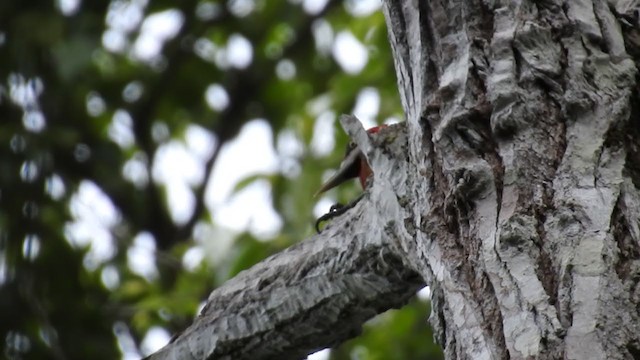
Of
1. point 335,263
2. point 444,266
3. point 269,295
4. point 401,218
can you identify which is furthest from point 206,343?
point 444,266

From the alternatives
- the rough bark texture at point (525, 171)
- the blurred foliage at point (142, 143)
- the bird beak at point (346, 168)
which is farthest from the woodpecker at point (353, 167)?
the blurred foliage at point (142, 143)

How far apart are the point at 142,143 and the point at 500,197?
4441 mm

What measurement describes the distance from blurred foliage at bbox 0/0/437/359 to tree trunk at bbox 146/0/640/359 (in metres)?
1.71

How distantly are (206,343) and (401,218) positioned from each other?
0.47 meters

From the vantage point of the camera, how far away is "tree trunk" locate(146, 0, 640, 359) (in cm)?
131

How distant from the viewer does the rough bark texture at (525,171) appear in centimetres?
130

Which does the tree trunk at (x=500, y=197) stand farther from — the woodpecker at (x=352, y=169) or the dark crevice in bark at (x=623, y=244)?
the woodpecker at (x=352, y=169)

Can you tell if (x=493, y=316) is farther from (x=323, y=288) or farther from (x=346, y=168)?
(x=346, y=168)

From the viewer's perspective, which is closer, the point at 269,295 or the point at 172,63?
the point at 269,295

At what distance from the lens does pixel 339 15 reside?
521 centimetres

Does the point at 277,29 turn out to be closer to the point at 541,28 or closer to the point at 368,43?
the point at 368,43

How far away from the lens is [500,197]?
142 cm

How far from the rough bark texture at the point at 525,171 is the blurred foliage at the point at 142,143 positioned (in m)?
1.96

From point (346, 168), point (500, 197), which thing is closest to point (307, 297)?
point (346, 168)
